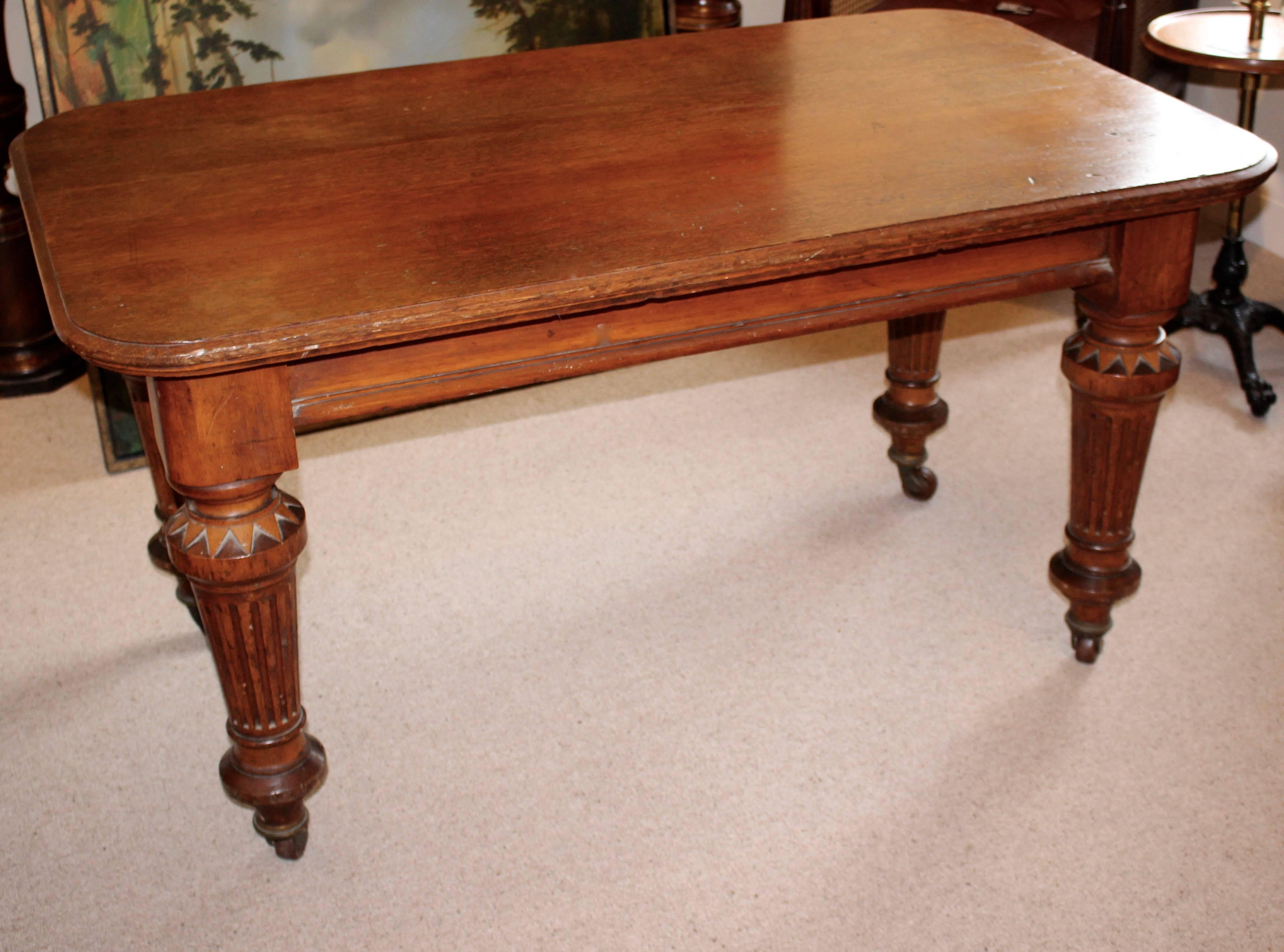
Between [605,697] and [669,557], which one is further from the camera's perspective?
[669,557]

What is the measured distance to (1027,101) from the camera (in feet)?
5.22

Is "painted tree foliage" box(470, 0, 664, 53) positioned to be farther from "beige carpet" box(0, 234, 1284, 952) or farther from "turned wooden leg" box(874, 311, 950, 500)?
"turned wooden leg" box(874, 311, 950, 500)

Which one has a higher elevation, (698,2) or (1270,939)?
(698,2)

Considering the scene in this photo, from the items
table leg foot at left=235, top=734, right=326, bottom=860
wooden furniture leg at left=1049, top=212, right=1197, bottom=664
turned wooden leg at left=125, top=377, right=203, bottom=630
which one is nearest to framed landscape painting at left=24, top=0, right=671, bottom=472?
turned wooden leg at left=125, top=377, right=203, bottom=630

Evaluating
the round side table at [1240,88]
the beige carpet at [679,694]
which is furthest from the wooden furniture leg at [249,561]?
the round side table at [1240,88]

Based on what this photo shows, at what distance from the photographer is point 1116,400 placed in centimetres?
158

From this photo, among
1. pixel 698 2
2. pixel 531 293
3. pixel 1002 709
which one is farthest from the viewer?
pixel 698 2

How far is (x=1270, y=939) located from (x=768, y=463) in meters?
1.13

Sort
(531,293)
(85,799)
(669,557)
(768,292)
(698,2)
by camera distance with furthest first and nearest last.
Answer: (698,2) → (669,557) → (85,799) → (768,292) → (531,293)

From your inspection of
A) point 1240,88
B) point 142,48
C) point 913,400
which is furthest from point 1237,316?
point 142,48

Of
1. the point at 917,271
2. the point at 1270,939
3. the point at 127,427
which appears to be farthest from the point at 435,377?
the point at 127,427

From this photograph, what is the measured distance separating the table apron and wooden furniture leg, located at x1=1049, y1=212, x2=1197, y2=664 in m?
0.05

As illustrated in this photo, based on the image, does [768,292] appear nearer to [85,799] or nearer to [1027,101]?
[1027,101]

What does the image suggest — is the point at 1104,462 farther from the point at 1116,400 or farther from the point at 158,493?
the point at 158,493
